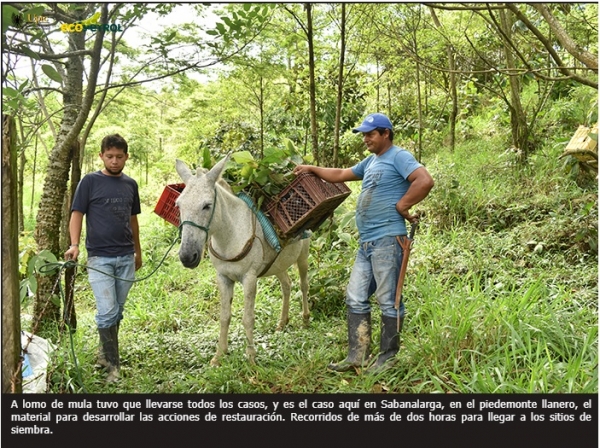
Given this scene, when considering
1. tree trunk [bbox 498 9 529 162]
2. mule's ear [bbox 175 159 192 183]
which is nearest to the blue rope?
mule's ear [bbox 175 159 192 183]

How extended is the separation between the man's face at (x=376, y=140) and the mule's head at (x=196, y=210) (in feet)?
3.88

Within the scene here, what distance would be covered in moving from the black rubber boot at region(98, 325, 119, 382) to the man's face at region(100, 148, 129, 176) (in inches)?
50.9

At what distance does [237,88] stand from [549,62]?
577 cm

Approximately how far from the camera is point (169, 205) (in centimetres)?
421

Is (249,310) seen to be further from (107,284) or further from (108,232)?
(108,232)

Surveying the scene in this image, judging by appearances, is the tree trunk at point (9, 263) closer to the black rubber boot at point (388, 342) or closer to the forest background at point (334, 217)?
the forest background at point (334, 217)

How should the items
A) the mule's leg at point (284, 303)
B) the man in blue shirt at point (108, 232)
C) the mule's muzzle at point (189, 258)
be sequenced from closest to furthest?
1. the mule's muzzle at point (189, 258)
2. the man in blue shirt at point (108, 232)
3. the mule's leg at point (284, 303)

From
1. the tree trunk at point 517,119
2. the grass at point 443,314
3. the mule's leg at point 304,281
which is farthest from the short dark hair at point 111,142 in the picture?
the tree trunk at point 517,119

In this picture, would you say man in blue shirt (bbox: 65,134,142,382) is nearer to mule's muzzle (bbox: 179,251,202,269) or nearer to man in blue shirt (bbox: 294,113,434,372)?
mule's muzzle (bbox: 179,251,202,269)

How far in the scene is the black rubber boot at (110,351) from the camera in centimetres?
395

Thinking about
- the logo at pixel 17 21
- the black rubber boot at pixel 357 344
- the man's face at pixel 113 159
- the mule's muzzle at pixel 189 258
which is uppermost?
the logo at pixel 17 21

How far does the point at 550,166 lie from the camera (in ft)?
25.4

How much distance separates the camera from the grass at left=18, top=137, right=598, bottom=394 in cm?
375

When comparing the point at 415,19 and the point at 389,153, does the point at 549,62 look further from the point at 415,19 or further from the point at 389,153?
the point at 389,153
